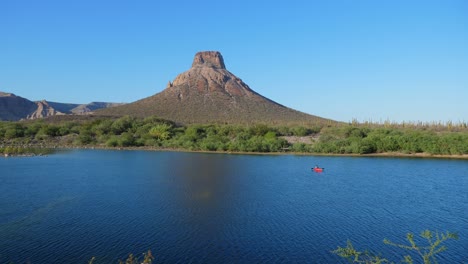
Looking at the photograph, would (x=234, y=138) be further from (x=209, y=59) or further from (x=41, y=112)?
(x=41, y=112)

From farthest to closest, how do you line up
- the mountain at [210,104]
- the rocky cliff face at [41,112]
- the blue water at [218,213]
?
the rocky cliff face at [41,112]
the mountain at [210,104]
the blue water at [218,213]

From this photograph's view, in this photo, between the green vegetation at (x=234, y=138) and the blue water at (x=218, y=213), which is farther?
the green vegetation at (x=234, y=138)

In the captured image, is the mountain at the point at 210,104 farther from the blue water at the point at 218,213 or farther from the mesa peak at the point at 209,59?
the blue water at the point at 218,213

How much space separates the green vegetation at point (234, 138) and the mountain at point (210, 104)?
72.1ft

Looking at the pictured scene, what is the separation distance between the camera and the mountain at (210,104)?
12144 cm

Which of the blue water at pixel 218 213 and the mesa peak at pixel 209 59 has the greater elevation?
the mesa peak at pixel 209 59

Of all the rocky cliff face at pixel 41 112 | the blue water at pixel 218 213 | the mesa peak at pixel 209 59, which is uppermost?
the mesa peak at pixel 209 59

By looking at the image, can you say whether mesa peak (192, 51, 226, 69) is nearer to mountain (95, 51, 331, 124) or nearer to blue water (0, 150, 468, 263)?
mountain (95, 51, 331, 124)

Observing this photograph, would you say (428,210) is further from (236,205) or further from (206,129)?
(206,129)

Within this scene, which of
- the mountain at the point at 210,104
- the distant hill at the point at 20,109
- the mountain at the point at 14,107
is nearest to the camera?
the mountain at the point at 210,104

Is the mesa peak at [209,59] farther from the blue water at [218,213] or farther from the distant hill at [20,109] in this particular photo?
the blue water at [218,213]

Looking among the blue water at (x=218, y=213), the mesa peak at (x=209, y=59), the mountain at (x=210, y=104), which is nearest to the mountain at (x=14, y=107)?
the mountain at (x=210, y=104)

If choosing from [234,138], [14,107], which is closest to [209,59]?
[14,107]

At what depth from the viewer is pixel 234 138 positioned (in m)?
84.5
